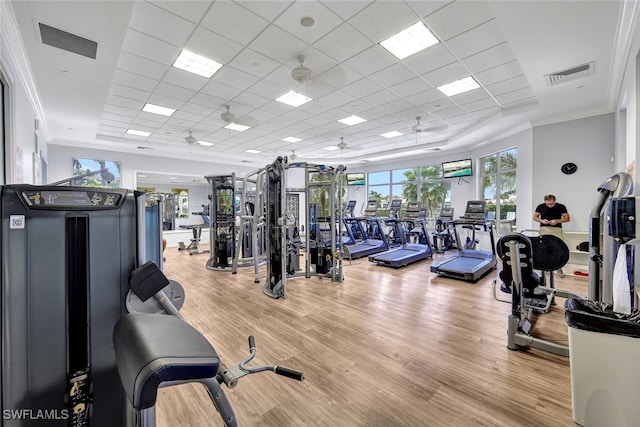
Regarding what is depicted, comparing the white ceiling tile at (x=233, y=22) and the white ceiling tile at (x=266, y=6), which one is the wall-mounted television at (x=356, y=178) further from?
the white ceiling tile at (x=266, y=6)

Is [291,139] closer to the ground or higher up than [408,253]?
higher up

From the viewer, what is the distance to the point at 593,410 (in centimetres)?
169

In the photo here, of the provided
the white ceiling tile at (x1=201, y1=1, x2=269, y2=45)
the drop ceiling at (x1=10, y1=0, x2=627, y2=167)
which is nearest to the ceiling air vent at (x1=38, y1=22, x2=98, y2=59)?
the drop ceiling at (x1=10, y1=0, x2=627, y2=167)

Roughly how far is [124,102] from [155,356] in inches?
237

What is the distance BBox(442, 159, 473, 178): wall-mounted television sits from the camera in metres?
8.83

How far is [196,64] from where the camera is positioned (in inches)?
158

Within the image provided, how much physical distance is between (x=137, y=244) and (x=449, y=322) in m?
3.27

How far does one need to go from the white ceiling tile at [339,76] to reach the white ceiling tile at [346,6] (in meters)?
1.10

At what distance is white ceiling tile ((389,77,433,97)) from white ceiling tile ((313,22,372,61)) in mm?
1320

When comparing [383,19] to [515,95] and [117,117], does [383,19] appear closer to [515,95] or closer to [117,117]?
[515,95]

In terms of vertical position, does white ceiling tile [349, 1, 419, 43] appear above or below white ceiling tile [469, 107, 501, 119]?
below

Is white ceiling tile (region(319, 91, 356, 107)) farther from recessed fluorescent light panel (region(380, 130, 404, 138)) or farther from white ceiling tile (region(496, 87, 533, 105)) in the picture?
white ceiling tile (region(496, 87, 533, 105))

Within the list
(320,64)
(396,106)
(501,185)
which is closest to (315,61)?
(320,64)

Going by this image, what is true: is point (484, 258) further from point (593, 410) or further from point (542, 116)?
point (593, 410)
